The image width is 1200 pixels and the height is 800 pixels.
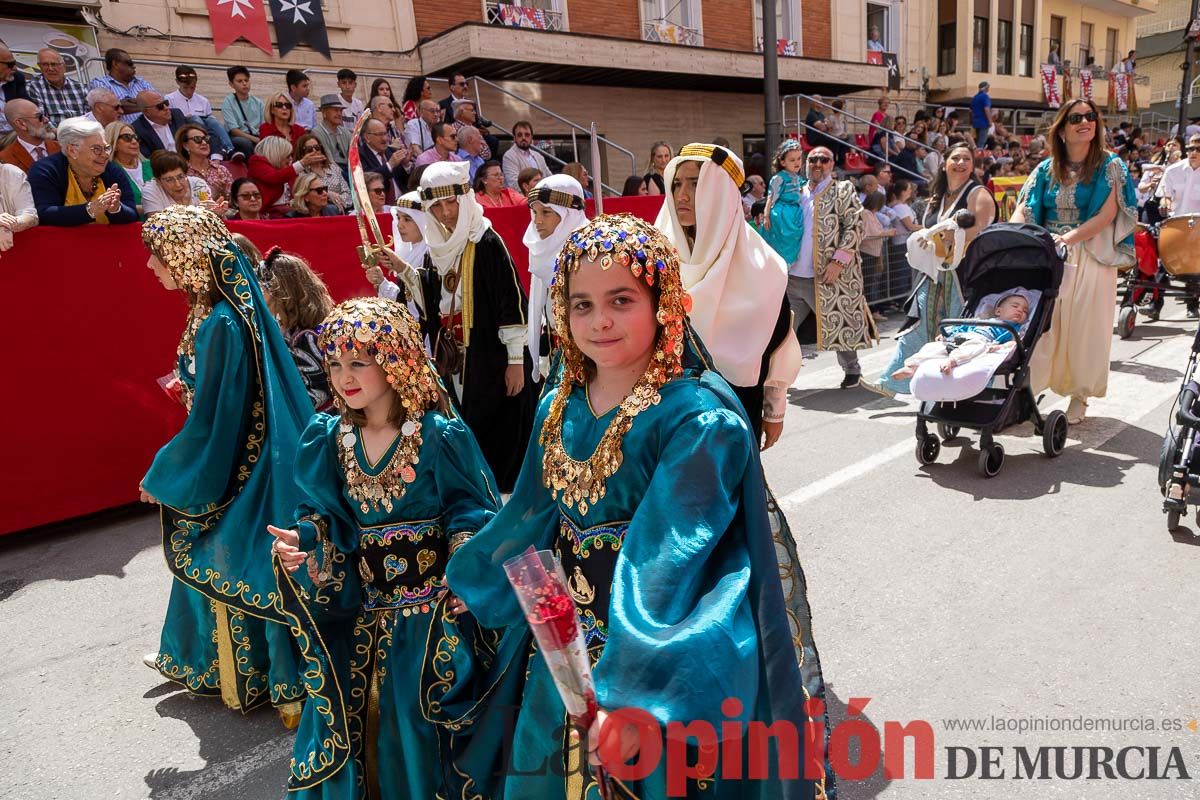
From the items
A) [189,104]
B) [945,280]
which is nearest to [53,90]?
[189,104]

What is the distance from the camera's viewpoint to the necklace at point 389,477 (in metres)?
2.60

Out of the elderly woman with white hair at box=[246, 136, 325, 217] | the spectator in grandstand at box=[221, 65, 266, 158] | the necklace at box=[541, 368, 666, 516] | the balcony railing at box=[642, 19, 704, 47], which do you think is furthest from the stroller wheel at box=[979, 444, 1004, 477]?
the balcony railing at box=[642, 19, 704, 47]

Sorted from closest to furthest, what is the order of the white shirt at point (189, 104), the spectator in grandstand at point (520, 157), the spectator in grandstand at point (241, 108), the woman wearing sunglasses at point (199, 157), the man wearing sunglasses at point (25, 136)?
1. the man wearing sunglasses at point (25, 136)
2. the woman wearing sunglasses at point (199, 157)
3. the white shirt at point (189, 104)
4. the spectator in grandstand at point (241, 108)
5. the spectator in grandstand at point (520, 157)

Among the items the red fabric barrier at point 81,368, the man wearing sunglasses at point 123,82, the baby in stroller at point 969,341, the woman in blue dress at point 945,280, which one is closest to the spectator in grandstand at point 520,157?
the man wearing sunglasses at point 123,82

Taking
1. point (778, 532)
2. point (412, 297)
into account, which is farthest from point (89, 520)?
point (778, 532)

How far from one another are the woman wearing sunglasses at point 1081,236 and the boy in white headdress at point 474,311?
3798 millimetres

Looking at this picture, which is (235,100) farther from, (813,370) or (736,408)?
(736,408)

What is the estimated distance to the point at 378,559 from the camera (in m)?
2.64

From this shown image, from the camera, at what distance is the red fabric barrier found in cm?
530

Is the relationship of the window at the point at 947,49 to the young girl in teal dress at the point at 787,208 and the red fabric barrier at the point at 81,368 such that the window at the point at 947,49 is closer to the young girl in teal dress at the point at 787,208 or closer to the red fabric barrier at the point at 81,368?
the young girl in teal dress at the point at 787,208

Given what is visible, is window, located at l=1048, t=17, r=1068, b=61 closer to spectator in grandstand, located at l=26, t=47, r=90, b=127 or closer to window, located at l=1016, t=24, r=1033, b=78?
window, located at l=1016, t=24, r=1033, b=78

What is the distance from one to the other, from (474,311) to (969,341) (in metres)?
3.18

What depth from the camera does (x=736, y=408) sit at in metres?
1.95

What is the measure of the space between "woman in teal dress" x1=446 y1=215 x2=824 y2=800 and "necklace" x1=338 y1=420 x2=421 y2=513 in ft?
1.57
